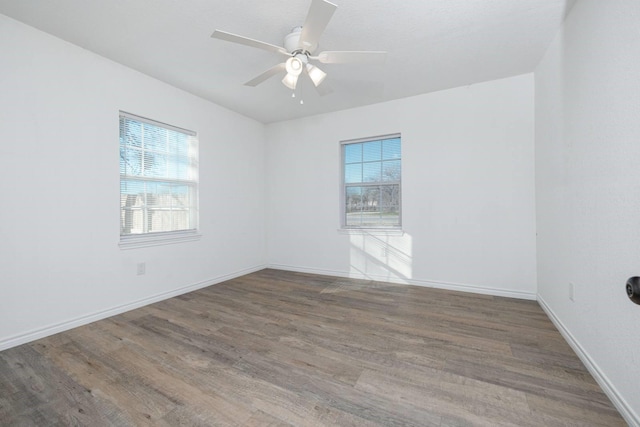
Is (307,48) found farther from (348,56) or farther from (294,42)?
(348,56)

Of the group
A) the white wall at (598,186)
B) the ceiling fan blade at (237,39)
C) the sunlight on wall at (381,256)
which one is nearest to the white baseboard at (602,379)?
the white wall at (598,186)

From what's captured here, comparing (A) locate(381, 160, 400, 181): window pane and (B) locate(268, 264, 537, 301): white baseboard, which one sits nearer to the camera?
(B) locate(268, 264, 537, 301): white baseboard

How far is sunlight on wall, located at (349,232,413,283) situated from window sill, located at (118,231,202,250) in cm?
232

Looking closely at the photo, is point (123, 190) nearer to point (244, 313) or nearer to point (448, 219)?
point (244, 313)

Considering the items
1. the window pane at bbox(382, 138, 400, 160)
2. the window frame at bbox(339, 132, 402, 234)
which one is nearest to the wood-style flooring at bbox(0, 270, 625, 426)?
the window frame at bbox(339, 132, 402, 234)

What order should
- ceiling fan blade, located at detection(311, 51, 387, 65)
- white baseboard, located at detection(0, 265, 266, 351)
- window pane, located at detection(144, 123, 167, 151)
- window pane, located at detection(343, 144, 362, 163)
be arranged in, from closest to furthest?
1. ceiling fan blade, located at detection(311, 51, 387, 65)
2. white baseboard, located at detection(0, 265, 266, 351)
3. window pane, located at detection(144, 123, 167, 151)
4. window pane, located at detection(343, 144, 362, 163)

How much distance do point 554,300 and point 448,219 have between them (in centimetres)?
135

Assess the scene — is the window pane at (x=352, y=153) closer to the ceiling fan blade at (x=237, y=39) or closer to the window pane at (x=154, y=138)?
the ceiling fan blade at (x=237, y=39)

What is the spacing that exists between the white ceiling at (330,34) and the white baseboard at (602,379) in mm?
2527

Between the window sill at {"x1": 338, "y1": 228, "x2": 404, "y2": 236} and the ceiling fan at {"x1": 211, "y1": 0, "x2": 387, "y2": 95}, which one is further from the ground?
the ceiling fan at {"x1": 211, "y1": 0, "x2": 387, "y2": 95}

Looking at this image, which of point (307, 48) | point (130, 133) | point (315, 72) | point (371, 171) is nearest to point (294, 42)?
point (307, 48)

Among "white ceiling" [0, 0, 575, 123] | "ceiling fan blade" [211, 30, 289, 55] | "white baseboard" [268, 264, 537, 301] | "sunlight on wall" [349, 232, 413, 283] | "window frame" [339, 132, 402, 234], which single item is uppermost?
"white ceiling" [0, 0, 575, 123]

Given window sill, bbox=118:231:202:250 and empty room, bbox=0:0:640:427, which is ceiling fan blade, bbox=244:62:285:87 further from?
window sill, bbox=118:231:202:250

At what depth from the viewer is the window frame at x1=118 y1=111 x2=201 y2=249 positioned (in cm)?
287
